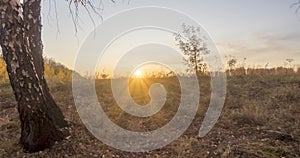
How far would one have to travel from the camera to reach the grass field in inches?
216

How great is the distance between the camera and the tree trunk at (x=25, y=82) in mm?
5500

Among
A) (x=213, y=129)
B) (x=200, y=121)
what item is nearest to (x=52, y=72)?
(x=200, y=121)

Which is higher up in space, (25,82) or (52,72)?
(52,72)

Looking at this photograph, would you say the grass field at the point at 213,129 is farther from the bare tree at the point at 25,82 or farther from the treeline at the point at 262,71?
the treeline at the point at 262,71

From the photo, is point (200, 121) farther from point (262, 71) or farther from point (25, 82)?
point (262, 71)

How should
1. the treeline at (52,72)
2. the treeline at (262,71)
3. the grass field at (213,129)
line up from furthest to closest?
the treeline at (262,71)
the treeline at (52,72)
the grass field at (213,129)

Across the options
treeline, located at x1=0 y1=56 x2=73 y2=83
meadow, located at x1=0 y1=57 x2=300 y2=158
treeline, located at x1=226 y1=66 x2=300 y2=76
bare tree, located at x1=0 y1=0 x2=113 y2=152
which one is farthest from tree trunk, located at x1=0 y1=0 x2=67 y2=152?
treeline, located at x1=226 y1=66 x2=300 y2=76

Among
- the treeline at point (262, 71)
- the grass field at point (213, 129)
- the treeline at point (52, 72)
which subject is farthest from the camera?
the treeline at point (262, 71)

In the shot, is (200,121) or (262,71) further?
(262,71)

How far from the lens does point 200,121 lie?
6883 mm

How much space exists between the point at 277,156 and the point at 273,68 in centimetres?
748

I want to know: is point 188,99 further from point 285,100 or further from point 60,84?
point 60,84

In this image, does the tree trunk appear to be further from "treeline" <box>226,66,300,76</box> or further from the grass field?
"treeline" <box>226,66,300,76</box>

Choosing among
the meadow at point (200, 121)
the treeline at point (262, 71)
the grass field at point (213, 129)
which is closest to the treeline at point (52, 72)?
the meadow at point (200, 121)
